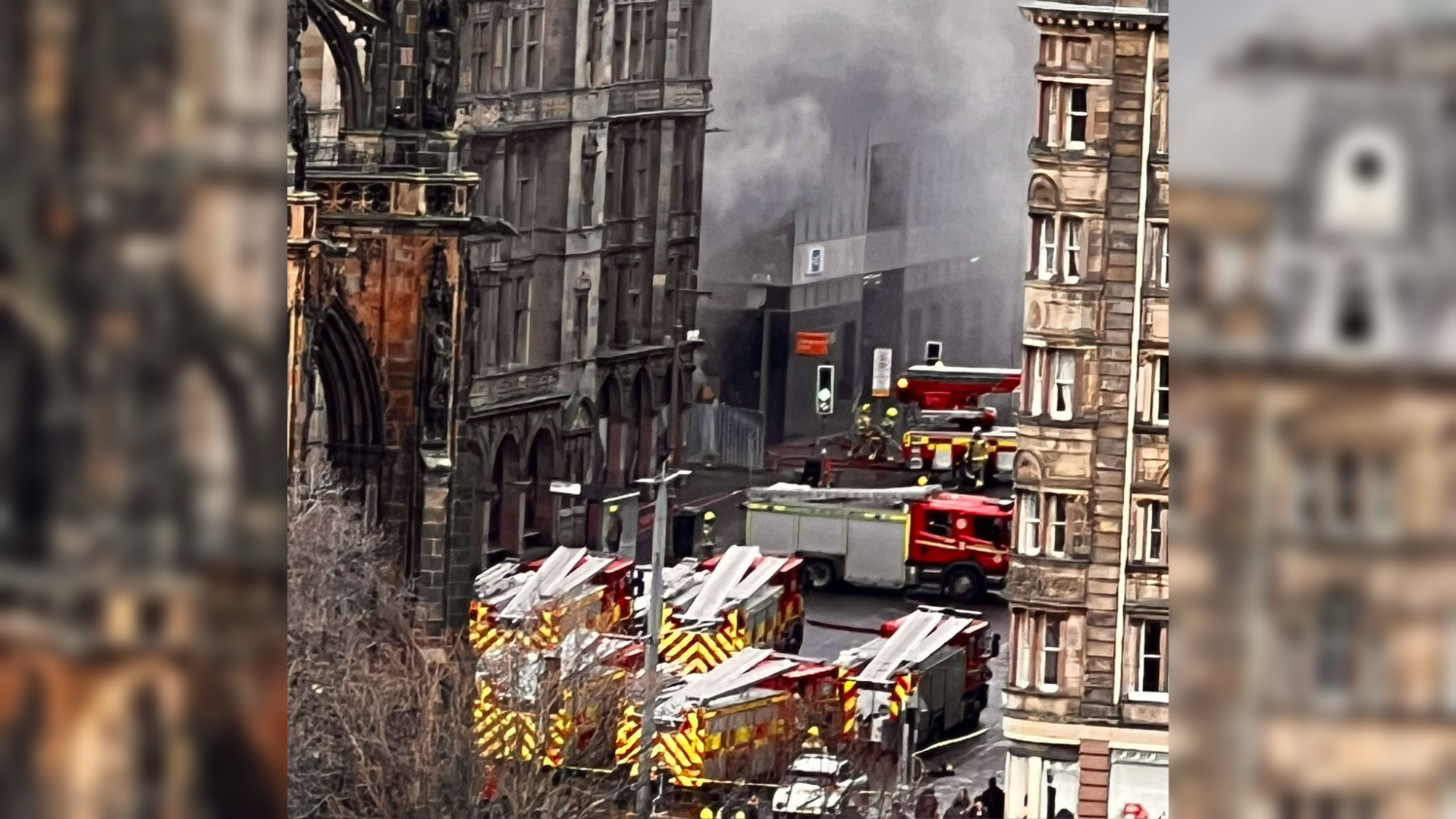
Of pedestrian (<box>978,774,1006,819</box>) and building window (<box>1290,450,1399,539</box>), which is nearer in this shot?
building window (<box>1290,450,1399,539</box>)

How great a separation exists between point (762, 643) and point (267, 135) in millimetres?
13585

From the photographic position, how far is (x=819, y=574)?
15328mm

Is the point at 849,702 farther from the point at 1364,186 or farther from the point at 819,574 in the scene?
the point at 1364,186

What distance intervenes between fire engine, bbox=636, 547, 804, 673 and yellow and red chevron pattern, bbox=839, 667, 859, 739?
368 mm

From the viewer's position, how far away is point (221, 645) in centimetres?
190

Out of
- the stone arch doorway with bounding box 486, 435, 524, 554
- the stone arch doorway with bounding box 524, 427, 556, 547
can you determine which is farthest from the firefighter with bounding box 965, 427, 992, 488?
the stone arch doorway with bounding box 486, 435, 524, 554

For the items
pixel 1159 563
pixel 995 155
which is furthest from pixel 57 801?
pixel 1159 563

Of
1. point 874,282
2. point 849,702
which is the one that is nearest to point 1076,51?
point 874,282

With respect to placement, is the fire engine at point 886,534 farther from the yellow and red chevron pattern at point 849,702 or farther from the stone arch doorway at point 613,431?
the stone arch doorway at point 613,431

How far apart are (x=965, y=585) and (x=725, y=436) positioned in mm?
1756

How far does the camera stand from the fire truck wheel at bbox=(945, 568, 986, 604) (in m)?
15.4

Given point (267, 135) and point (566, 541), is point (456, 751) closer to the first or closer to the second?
point (566, 541)

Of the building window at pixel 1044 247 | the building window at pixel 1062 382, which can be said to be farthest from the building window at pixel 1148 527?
the building window at pixel 1044 247

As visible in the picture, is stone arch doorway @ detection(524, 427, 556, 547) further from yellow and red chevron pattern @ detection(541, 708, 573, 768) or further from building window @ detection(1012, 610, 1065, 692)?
building window @ detection(1012, 610, 1065, 692)
